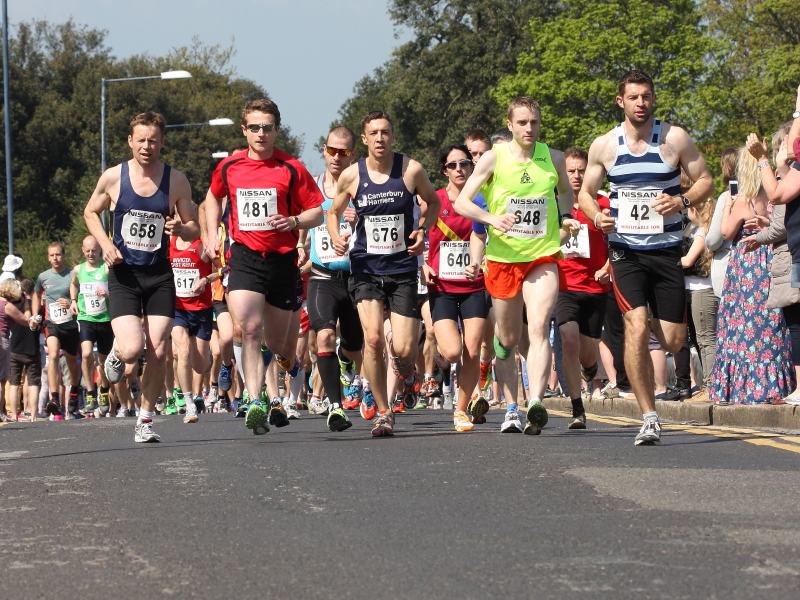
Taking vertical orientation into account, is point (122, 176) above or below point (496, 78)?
below

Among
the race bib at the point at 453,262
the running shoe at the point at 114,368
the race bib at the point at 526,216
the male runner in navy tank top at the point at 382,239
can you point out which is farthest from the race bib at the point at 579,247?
the running shoe at the point at 114,368

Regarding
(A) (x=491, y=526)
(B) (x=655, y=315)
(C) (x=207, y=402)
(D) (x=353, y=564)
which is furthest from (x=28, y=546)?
(C) (x=207, y=402)

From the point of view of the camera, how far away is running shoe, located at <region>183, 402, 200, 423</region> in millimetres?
14257

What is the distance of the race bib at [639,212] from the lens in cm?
900

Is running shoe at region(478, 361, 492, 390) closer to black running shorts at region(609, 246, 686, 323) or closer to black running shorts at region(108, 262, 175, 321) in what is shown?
black running shorts at region(108, 262, 175, 321)

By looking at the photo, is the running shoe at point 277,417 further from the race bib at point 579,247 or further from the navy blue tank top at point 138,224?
the race bib at point 579,247

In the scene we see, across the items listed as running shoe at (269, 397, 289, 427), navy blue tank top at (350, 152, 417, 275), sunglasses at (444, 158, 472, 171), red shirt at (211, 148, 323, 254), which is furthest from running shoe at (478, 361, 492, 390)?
running shoe at (269, 397, 289, 427)

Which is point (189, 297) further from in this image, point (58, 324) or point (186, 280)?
point (58, 324)

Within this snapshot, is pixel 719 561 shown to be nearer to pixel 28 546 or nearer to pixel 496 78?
pixel 28 546

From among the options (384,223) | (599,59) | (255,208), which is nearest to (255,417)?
(255,208)

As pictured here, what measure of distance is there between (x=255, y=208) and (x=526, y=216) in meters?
1.91

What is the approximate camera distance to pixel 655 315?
9305 mm

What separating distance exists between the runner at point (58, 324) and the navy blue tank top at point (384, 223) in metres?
10.6

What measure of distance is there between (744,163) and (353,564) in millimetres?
7162
